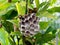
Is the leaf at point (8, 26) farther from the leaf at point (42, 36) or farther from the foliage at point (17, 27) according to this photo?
the leaf at point (42, 36)

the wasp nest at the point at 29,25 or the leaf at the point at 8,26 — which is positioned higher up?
the wasp nest at the point at 29,25

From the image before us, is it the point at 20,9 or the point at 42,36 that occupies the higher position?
the point at 20,9

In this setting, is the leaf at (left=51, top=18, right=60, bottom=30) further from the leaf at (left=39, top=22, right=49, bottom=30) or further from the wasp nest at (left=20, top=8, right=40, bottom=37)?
the wasp nest at (left=20, top=8, right=40, bottom=37)

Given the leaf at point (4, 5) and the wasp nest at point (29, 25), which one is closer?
the wasp nest at point (29, 25)

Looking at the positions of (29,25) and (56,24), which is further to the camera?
(56,24)

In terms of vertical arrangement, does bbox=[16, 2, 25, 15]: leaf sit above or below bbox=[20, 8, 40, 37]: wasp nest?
above

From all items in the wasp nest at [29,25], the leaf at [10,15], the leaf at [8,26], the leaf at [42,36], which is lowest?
the leaf at [42,36]

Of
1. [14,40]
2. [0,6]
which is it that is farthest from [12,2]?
[14,40]

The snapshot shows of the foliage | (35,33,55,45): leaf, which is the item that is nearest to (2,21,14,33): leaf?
the foliage

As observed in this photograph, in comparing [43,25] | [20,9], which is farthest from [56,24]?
[20,9]

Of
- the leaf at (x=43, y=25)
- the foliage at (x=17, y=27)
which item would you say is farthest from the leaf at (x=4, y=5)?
the leaf at (x=43, y=25)

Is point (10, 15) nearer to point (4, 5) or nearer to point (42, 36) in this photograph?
point (4, 5)
